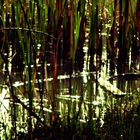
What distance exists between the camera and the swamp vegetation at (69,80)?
5.15 ft

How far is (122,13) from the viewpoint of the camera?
2.37 m

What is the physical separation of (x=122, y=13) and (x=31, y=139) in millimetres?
1081

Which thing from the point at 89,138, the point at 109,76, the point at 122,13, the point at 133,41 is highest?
the point at 122,13

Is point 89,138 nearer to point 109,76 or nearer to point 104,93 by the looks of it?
point 104,93

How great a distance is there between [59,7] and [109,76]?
1.65 feet

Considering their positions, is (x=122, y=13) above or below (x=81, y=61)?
above

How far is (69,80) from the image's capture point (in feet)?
5.51

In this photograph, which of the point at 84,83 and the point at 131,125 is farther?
the point at 84,83

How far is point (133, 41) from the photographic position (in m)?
2.55

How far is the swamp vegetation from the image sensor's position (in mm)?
1568

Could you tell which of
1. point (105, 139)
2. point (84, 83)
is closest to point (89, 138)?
point (105, 139)

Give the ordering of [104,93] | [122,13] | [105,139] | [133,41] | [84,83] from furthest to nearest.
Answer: [133,41]
[122,13]
[84,83]
[104,93]
[105,139]

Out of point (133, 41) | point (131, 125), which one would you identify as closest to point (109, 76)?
point (133, 41)

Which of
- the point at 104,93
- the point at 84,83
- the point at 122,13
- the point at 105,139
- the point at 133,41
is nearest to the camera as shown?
the point at 105,139
